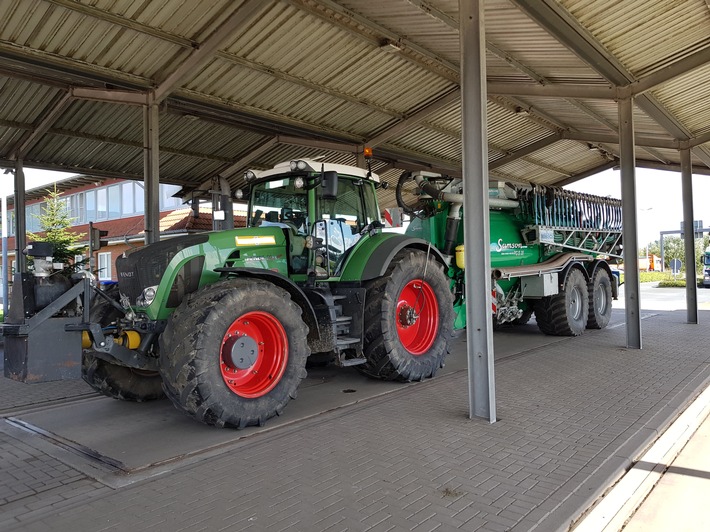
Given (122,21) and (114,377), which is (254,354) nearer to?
(114,377)

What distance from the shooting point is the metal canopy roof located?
746 cm

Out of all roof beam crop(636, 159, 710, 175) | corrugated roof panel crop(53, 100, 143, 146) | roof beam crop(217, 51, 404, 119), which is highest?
roof beam crop(217, 51, 404, 119)

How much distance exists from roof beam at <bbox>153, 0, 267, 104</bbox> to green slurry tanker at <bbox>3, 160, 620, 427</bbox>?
293 cm

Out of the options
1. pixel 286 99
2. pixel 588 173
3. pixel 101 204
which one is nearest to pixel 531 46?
pixel 286 99

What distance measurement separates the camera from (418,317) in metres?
6.91

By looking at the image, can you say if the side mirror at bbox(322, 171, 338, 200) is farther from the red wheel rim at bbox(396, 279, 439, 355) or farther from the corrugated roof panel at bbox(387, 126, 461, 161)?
the corrugated roof panel at bbox(387, 126, 461, 161)

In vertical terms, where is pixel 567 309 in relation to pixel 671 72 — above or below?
below

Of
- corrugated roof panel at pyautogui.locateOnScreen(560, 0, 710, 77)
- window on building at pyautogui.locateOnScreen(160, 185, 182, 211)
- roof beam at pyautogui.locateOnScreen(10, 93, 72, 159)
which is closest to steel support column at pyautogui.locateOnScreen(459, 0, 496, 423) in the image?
corrugated roof panel at pyautogui.locateOnScreen(560, 0, 710, 77)

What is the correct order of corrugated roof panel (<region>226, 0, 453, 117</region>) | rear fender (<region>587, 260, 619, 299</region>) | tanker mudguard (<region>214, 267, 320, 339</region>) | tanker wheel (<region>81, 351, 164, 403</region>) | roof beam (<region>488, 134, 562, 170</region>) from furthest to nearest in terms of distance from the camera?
roof beam (<region>488, 134, 562, 170</region>) → rear fender (<region>587, 260, 619, 299</region>) → corrugated roof panel (<region>226, 0, 453, 117</region>) → tanker wheel (<region>81, 351, 164, 403</region>) → tanker mudguard (<region>214, 267, 320, 339</region>)

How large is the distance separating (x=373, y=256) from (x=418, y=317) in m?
1.17

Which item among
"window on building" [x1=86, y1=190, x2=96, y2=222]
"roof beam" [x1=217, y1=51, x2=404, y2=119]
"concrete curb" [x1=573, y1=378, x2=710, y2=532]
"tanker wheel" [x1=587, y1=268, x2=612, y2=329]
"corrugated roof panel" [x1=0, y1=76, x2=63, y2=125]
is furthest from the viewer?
"window on building" [x1=86, y1=190, x2=96, y2=222]

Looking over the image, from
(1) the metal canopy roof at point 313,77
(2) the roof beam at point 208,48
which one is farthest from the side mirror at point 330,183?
(2) the roof beam at point 208,48

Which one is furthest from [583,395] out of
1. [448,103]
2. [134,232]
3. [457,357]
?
[134,232]

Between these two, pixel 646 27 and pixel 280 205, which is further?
pixel 646 27
